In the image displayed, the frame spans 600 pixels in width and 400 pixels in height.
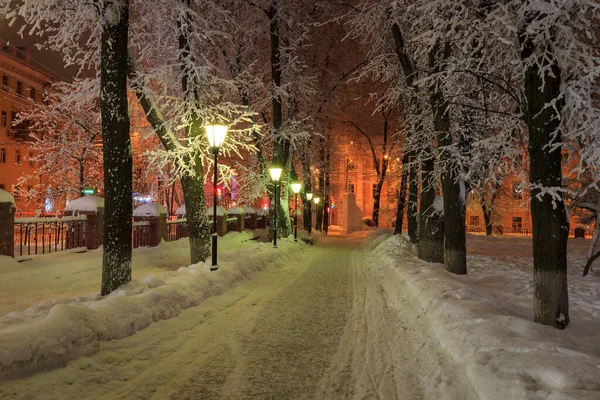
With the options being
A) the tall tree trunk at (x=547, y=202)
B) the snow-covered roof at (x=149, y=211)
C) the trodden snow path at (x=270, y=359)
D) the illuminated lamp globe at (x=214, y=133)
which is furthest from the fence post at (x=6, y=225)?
the tall tree trunk at (x=547, y=202)

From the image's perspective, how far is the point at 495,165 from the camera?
27.2ft

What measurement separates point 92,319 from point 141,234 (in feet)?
39.1

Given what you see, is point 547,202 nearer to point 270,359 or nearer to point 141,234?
point 270,359

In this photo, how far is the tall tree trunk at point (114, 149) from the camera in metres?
8.38

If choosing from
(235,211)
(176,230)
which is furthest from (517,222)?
(176,230)

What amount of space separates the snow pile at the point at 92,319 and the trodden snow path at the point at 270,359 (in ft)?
0.50

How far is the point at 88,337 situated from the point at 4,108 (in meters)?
47.6

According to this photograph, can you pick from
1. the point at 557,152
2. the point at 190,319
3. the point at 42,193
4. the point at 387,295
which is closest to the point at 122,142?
the point at 190,319

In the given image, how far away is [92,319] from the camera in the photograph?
5.72m

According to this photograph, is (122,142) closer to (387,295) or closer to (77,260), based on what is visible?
(77,260)

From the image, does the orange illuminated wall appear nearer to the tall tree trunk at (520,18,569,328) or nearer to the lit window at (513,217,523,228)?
the tall tree trunk at (520,18,569,328)

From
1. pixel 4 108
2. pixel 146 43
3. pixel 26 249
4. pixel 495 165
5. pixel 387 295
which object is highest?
pixel 4 108

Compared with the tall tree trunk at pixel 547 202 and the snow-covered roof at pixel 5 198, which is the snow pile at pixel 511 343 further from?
the snow-covered roof at pixel 5 198

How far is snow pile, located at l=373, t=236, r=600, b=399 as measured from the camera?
12.7ft
